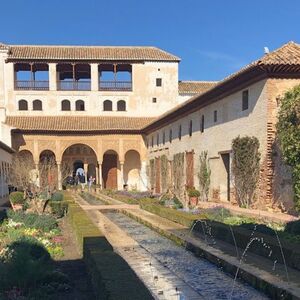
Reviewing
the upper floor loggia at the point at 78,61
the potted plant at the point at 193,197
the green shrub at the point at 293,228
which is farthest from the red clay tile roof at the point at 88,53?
the green shrub at the point at 293,228

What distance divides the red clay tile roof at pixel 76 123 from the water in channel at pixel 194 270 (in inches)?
1026

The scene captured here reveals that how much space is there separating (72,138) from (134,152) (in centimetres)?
625

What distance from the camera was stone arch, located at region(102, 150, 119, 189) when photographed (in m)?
41.4

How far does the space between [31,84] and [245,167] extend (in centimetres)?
2654

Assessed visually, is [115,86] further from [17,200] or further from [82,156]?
[17,200]

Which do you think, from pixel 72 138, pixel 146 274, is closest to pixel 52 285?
pixel 146 274

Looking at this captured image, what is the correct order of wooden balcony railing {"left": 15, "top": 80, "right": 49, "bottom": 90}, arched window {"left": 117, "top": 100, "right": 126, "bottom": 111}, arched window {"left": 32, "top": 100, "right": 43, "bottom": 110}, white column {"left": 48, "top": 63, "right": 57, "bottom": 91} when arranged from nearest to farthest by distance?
1. white column {"left": 48, "top": 63, "right": 57, "bottom": 91}
2. wooden balcony railing {"left": 15, "top": 80, "right": 49, "bottom": 90}
3. arched window {"left": 32, "top": 100, "right": 43, "bottom": 110}
4. arched window {"left": 117, "top": 100, "right": 126, "bottom": 111}

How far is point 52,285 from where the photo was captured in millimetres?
6406

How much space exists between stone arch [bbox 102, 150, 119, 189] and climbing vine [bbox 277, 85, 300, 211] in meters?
28.6

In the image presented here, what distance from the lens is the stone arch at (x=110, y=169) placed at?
41.4 metres

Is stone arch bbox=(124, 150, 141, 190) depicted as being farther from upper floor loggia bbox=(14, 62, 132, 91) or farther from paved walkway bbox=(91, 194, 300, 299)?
paved walkway bbox=(91, 194, 300, 299)

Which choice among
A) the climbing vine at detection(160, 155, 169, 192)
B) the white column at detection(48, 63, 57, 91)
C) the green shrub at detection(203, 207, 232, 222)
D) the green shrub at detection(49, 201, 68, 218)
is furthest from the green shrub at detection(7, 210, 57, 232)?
the white column at detection(48, 63, 57, 91)

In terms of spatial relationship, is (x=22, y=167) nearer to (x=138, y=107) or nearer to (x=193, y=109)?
(x=193, y=109)

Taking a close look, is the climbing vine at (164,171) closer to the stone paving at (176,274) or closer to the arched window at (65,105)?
the arched window at (65,105)
